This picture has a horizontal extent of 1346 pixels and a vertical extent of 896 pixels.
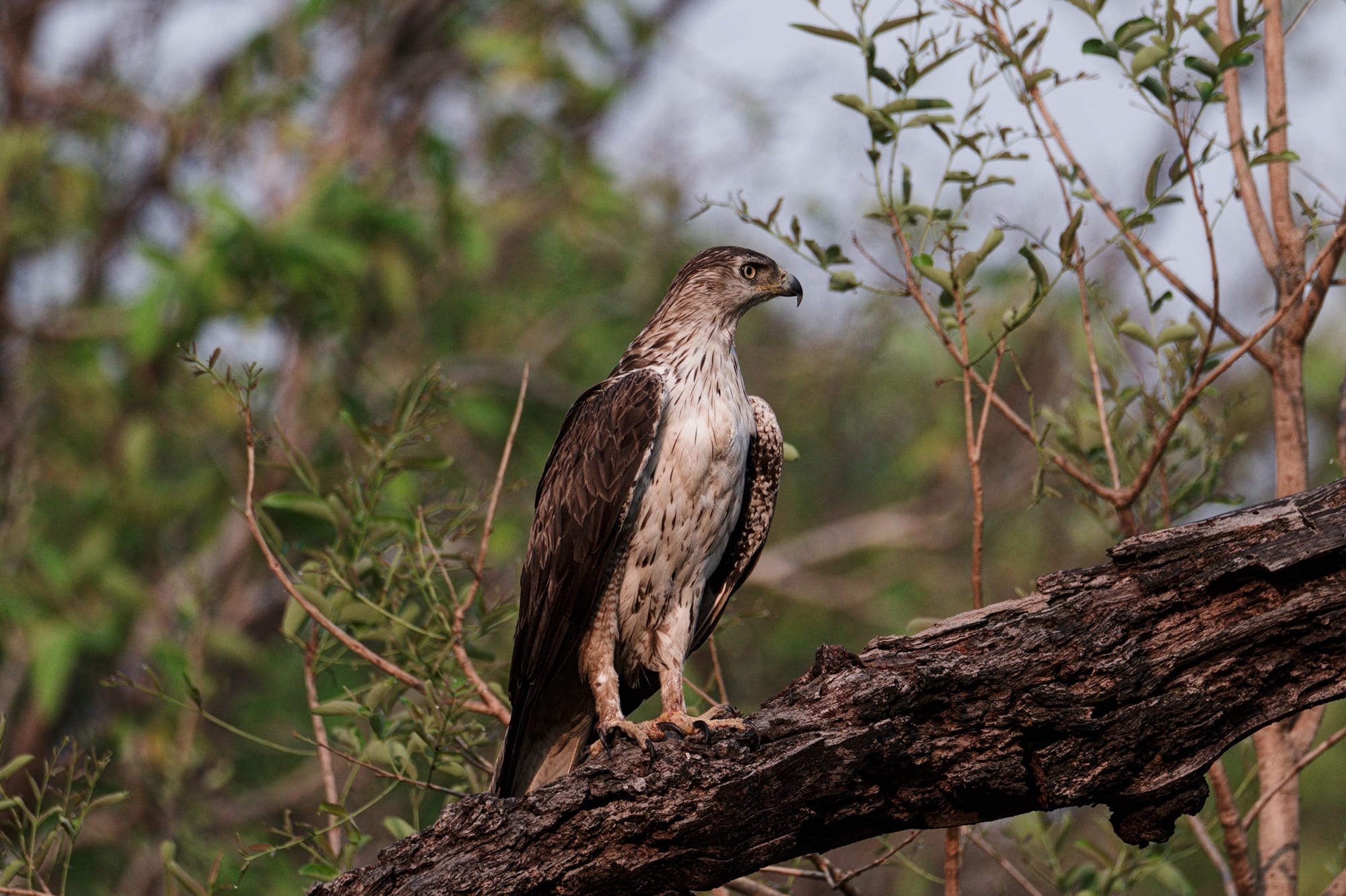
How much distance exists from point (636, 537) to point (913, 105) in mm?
1637

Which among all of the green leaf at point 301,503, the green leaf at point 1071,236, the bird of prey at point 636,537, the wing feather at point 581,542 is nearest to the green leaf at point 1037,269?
the green leaf at point 1071,236

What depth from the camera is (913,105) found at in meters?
3.90

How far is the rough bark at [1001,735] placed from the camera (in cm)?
280

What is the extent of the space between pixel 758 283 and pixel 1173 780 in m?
2.64

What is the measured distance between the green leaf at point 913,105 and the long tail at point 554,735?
2.13 meters

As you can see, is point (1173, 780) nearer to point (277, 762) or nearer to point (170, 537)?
point (170, 537)

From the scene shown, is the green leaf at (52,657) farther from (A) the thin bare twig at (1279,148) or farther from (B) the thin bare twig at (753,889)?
(A) the thin bare twig at (1279,148)

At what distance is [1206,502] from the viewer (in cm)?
437

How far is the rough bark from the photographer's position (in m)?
2.80

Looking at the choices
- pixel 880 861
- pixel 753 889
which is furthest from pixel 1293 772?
pixel 753 889

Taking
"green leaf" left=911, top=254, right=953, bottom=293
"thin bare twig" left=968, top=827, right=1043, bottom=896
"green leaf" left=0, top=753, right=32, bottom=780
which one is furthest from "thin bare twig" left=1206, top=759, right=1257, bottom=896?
"green leaf" left=0, top=753, right=32, bottom=780

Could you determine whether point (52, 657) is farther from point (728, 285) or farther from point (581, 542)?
point (728, 285)

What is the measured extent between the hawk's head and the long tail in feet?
4.63

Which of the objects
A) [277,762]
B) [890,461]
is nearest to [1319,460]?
[890,461]
